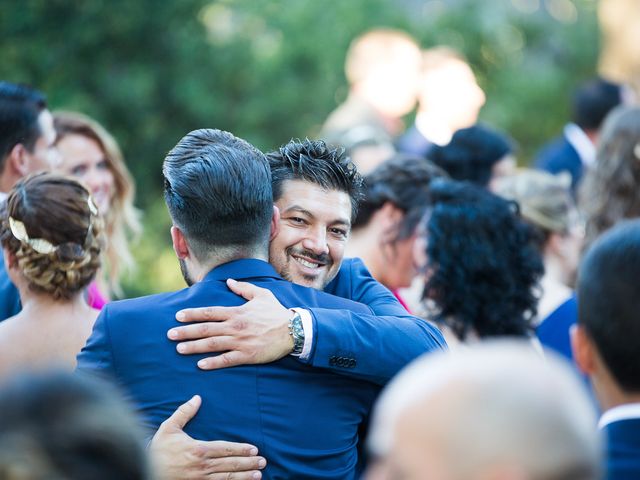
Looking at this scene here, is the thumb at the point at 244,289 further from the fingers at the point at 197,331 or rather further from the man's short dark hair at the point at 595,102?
the man's short dark hair at the point at 595,102

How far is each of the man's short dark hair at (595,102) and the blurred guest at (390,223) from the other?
14.1 ft

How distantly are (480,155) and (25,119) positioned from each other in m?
3.15

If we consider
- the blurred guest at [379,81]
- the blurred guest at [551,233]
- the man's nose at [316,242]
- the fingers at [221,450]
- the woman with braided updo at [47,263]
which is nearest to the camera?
the fingers at [221,450]

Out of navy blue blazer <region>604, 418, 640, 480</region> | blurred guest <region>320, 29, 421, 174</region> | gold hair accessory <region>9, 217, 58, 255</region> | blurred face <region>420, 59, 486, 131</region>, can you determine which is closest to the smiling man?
navy blue blazer <region>604, 418, 640, 480</region>

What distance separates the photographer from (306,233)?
3.26 meters

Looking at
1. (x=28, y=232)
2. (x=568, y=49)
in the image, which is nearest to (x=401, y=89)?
(x=28, y=232)

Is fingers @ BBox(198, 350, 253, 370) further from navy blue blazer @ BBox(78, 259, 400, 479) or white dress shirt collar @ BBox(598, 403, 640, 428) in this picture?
white dress shirt collar @ BBox(598, 403, 640, 428)

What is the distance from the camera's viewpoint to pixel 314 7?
12430mm

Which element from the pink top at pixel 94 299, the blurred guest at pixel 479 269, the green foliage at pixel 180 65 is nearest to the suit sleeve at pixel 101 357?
the pink top at pixel 94 299

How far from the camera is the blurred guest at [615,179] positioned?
213 inches

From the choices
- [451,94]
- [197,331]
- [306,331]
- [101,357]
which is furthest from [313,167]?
[451,94]

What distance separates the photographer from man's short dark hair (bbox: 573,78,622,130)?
8641 millimetres

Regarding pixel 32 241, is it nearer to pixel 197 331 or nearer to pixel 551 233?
pixel 197 331

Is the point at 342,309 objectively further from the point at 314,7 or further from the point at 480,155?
the point at 314,7
